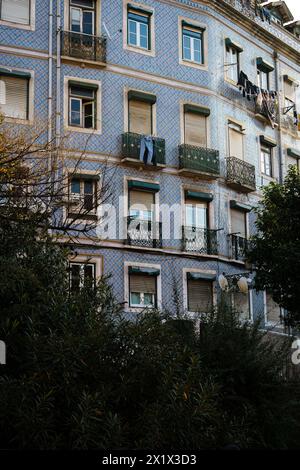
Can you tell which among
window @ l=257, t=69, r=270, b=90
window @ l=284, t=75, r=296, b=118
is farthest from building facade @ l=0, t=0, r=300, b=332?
window @ l=284, t=75, r=296, b=118

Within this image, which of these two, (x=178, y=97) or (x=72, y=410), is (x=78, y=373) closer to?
(x=72, y=410)

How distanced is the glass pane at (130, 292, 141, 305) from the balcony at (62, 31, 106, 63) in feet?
26.8

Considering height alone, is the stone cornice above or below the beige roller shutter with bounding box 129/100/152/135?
above

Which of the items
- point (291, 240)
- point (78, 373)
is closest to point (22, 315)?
point (78, 373)

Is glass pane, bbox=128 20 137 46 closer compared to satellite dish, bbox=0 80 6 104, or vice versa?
satellite dish, bbox=0 80 6 104

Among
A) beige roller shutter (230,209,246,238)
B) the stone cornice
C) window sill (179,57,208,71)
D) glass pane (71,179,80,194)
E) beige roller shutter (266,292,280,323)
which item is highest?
the stone cornice

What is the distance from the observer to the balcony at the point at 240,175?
30.5 meters

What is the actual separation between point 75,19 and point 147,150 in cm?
527

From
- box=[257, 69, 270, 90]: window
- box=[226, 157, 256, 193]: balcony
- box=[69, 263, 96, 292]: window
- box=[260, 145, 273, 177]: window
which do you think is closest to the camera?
box=[69, 263, 96, 292]: window

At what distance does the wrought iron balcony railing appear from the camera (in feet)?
99.2

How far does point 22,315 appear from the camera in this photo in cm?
1076

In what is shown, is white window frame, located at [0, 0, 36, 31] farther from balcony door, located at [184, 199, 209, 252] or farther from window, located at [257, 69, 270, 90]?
window, located at [257, 69, 270, 90]

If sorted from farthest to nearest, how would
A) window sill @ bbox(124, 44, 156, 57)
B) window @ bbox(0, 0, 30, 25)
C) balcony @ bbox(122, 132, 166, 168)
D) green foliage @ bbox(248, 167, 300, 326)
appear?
window sill @ bbox(124, 44, 156, 57) → balcony @ bbox(122, 132, 166, 168) → window @ bbox(0, 0, 30, 25) → green foliage @ bbox(248, 167, 300, 326)

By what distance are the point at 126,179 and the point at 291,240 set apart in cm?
657
